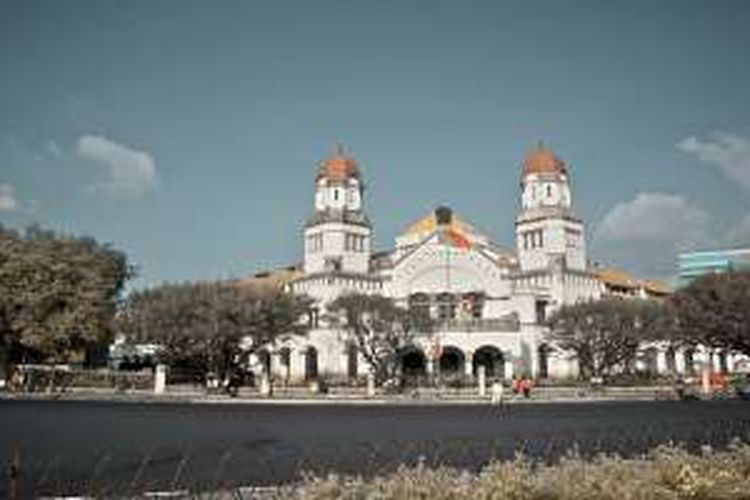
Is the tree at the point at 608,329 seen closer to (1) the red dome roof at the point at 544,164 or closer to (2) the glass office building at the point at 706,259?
(1) the red dome roof at the point at 544,164

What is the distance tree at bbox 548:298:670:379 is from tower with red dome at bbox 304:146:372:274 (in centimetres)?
2326

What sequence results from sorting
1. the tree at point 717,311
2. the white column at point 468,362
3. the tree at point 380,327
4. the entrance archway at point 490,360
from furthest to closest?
the entrance archway at point 490,360 → the white column at point 468,362 → the tree at point 380,327 → the tree at point 717,311

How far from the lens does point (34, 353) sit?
6075 cm

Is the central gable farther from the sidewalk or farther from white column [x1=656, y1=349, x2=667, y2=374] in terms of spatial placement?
the sidewalk

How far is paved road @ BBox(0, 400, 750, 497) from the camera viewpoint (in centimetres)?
1566

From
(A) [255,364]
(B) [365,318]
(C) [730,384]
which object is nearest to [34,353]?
(B) [365,318]

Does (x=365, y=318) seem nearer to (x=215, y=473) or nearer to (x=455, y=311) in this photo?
(x=455, y=311)

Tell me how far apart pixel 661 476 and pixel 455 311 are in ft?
244

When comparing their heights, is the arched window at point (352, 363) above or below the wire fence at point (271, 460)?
above

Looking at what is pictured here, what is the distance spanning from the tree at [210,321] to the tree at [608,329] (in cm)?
2317

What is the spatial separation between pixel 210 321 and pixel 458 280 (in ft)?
102

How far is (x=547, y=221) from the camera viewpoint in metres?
87.8

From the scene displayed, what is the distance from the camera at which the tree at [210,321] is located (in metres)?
63.3

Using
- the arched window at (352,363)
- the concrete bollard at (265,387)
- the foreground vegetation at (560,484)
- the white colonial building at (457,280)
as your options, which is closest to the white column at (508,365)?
the white colonial building at (457,280)
